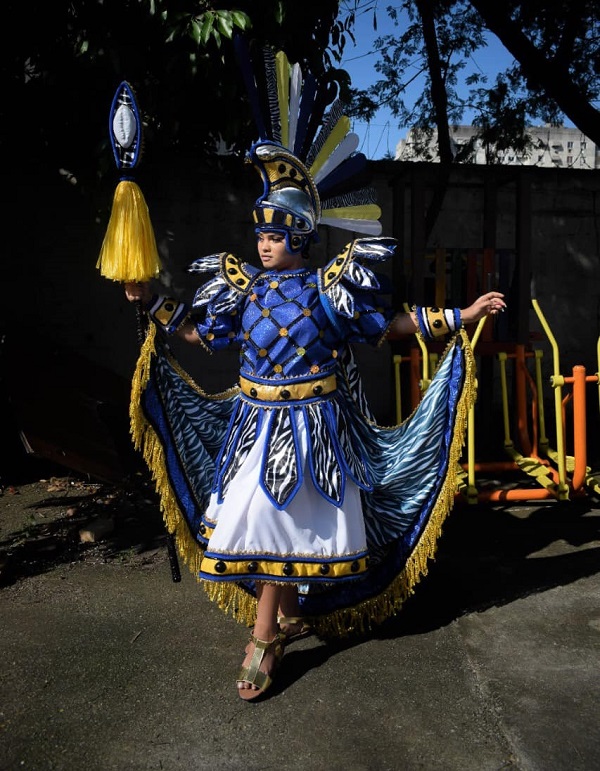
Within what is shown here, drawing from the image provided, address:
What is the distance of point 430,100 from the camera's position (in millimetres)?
8922

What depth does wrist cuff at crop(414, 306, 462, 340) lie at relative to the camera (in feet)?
10.0

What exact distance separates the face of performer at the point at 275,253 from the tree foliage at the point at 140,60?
1.82 metres

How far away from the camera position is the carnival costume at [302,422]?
9.45 ft

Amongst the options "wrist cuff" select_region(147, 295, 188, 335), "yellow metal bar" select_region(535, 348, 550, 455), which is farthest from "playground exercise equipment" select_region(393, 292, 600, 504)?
"wrist cuff" select_region(147, 295, 188, 335)

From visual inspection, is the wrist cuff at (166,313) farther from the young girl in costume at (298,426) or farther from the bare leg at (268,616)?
the bare leg at (268,616)

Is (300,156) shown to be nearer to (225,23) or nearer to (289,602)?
(225,23)

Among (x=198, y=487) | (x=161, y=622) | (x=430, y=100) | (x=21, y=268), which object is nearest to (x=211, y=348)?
(x=198, y=487)

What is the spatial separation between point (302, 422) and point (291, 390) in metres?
0.14

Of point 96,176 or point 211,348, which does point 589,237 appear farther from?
point 211,348

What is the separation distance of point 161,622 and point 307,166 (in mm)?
2262

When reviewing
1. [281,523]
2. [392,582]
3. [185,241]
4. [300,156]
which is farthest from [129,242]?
[185,241]

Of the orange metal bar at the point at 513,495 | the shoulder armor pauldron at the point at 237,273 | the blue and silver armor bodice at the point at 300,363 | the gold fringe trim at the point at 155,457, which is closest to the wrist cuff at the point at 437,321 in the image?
the blue and silver armor bodice at the point at 300,363

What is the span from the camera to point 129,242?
2996mm

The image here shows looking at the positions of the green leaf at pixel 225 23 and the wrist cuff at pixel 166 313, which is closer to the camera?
the wrist cuff at pixel 166 313
